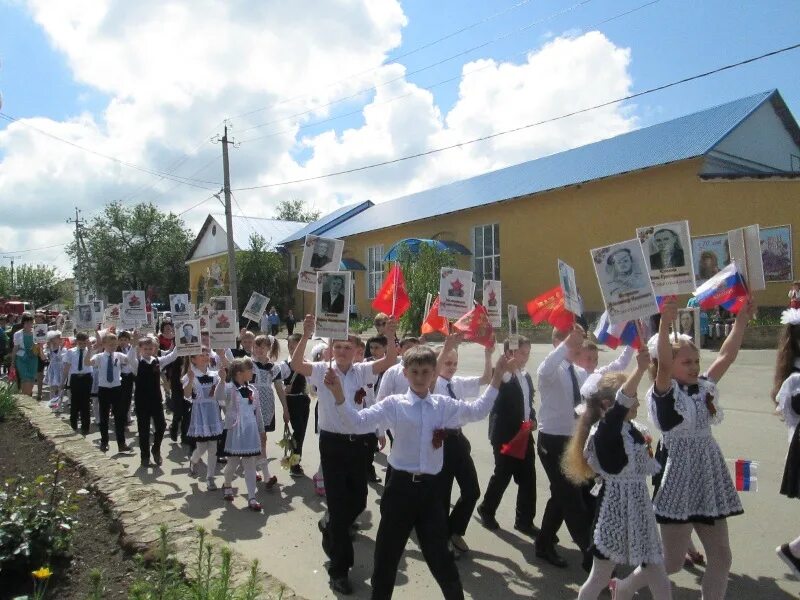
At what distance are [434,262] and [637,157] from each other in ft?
28.2

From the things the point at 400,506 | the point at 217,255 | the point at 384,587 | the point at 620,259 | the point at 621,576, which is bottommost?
the point at 621,576

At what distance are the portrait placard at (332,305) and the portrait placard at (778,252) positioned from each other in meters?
17.7

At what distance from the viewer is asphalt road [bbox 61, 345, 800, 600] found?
14.9ft

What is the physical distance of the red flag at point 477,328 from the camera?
4.98 m

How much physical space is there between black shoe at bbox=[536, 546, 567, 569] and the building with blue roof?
689 inches

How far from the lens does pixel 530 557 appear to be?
5.07m

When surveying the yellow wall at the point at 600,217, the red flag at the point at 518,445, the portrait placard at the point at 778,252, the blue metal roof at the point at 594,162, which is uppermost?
the blue metal roof at the point at 594,162

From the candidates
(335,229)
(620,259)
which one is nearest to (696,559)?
(620,259)

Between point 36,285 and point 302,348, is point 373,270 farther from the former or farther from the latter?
point 36,285

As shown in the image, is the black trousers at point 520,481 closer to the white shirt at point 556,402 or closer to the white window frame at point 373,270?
the white shirt at point 556,402

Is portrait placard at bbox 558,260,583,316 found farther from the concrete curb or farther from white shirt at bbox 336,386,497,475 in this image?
the concrete curb

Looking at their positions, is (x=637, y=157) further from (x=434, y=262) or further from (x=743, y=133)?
(x=434, y=262)

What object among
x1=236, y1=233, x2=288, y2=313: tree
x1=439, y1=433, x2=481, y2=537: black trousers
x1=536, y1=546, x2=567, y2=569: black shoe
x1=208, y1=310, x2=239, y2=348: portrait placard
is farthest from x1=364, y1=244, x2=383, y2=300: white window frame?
x1=536, y1=546, x2=567, y2=569: black shoe

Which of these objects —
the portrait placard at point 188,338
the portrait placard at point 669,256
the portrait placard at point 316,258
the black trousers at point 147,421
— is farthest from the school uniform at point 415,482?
the black trousers at point 147,421
